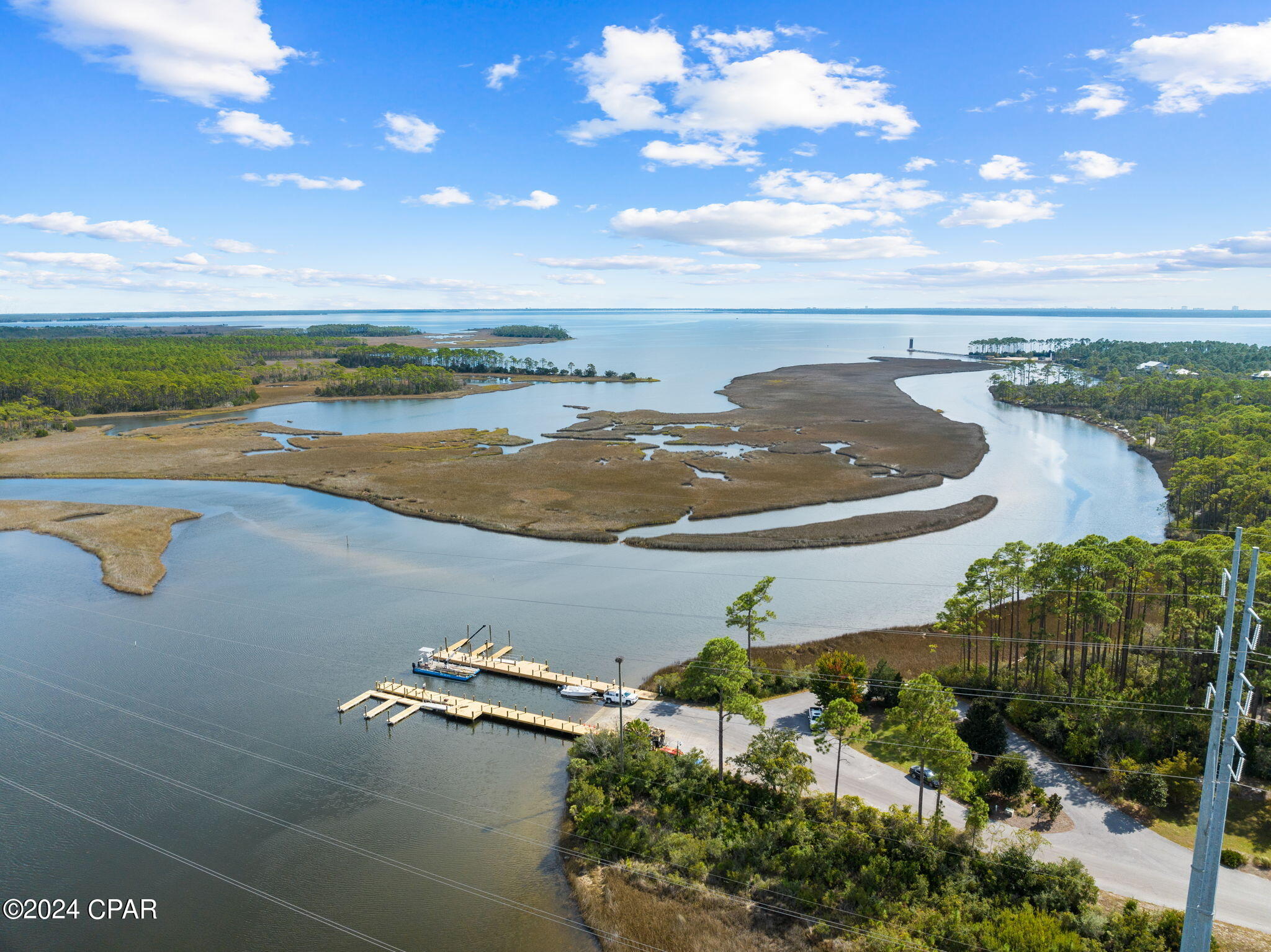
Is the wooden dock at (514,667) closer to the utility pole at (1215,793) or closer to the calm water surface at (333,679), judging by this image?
the calm water surface at (333,679)

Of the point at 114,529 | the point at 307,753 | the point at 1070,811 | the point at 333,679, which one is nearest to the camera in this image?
the point at 1070,811

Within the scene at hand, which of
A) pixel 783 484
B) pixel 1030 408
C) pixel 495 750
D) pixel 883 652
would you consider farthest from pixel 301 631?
pixel 1030 408

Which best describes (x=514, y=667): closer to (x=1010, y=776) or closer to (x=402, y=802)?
(x=402, y=802)

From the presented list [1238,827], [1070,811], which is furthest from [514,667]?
[1238,827]

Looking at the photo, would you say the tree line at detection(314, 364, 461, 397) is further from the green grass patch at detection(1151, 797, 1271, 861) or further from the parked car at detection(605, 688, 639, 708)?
the green grass patch at detection(1151, 797, 1271, 861)

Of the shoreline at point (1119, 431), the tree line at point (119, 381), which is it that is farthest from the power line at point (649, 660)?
the tree line at point (119, 381)

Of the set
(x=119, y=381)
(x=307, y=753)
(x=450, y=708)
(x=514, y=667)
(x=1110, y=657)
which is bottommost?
(x=307, y=753)

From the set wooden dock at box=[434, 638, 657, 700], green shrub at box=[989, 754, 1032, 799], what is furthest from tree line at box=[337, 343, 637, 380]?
green shrub at box=[989, 754, 1032, 799]
